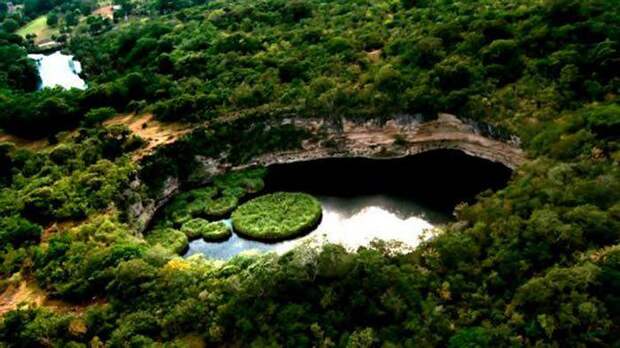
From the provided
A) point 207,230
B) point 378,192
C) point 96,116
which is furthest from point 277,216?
point 96,116

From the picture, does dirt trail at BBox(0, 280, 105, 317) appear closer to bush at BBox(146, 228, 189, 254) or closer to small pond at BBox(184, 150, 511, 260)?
bush at BBox(146, 228, 189, 254)

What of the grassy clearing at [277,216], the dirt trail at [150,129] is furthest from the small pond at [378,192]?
the dirt trail at [150,129]

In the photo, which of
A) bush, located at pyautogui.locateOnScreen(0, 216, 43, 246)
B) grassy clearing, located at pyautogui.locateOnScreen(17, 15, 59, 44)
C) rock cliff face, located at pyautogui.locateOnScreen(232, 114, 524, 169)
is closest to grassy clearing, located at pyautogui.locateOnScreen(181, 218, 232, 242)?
rock cliff face, located at pyautogui.locateOnScreen(232, 114, 524, 169)

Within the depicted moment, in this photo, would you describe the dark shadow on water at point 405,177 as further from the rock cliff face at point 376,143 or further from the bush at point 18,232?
the bush at point 18,232

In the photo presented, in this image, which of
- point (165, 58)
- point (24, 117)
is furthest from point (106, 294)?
point (165, 58)

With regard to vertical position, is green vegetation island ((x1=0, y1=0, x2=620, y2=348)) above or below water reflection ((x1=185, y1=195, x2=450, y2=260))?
above

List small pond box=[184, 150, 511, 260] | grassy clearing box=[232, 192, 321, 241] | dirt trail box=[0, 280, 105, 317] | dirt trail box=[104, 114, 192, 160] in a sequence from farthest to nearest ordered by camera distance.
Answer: dirt trail box=[104, 114, 192, 160], grassy clearing box=[232, 192, 321, 241], small pond box=[184, 150, 511, 260], dirt trail box=[0, 280, 105, 317]

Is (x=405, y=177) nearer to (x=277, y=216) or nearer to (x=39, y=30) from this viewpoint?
(x=277, y=216)
